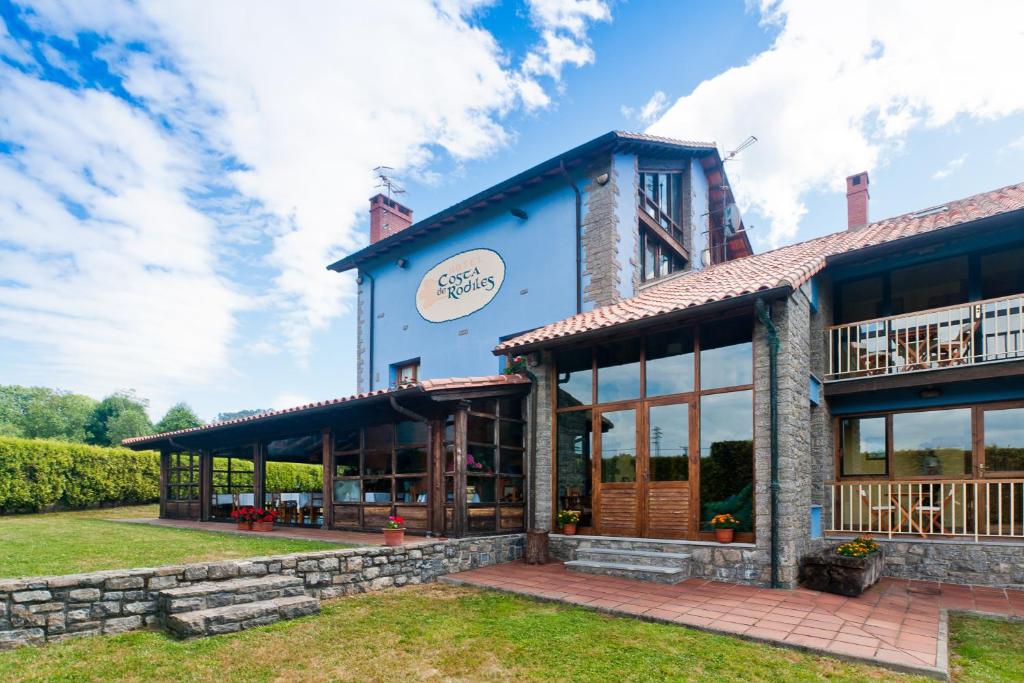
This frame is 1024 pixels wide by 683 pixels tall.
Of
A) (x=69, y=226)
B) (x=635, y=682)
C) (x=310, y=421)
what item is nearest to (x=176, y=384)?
(x=69, y=226)

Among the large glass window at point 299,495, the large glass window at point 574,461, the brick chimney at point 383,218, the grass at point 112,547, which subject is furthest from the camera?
the brick chimney at point 383,218

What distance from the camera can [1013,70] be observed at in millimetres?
8836

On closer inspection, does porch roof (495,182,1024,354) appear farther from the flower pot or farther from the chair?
the chair

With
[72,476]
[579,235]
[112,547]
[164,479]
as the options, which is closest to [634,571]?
[579,235]

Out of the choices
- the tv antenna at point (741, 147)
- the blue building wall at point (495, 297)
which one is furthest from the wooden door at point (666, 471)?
the tv antenna at point (741, 147)

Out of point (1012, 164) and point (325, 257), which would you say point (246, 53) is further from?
point (1012, 164)

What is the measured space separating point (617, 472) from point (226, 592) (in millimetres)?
5535

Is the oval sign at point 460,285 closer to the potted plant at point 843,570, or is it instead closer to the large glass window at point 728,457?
the large glass window at point 728,457

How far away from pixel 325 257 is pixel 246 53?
8.95m

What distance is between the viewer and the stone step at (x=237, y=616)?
532cm

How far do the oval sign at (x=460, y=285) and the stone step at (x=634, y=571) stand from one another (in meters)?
7.00

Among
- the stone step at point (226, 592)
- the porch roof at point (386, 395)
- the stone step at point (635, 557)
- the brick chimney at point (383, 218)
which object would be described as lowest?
the stone step at point (635, 557)

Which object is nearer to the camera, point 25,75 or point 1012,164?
point 25,75

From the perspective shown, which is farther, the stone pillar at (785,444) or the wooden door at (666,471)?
the wooden door at (666,471)
